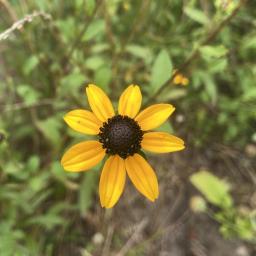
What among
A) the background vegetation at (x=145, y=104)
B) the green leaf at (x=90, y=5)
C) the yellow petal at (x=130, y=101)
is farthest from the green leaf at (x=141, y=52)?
the yellow petal at (x=130, y=101)

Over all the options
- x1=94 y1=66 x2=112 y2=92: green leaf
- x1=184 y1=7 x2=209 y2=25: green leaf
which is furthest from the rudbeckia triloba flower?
x1=184 y1=7 x2=209 y2=25: green leaf

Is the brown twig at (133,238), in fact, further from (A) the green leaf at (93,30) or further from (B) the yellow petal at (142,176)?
(A) the green leaf at (93,30)

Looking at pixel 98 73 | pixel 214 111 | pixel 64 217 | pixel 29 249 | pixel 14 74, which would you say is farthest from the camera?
pixel 14 74

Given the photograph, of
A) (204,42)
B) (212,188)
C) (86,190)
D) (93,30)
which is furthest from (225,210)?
(93,30)

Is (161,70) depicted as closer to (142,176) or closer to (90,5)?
(90,5)

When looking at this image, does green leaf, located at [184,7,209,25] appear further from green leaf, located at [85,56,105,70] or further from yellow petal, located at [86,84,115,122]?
yellow petal, located at [86,84,115,122]

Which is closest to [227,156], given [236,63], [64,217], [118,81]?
[236,63]

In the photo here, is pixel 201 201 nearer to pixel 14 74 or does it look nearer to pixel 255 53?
pixel 255 53
